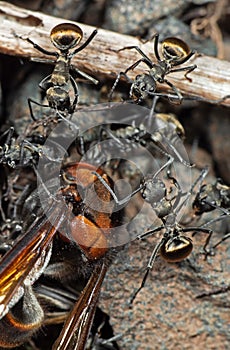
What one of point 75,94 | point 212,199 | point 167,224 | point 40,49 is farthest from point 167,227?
point 40,49

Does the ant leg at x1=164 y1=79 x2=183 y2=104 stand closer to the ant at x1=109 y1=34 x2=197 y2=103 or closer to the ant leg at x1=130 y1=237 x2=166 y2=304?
the ant at x1=109 y1=34 x2=197 y2=103

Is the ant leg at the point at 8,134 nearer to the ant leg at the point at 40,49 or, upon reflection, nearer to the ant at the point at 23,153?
the ant at the point at 23,153

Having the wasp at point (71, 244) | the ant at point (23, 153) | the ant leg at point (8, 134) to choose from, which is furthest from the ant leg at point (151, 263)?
→ the ant leg at point (8, 134)

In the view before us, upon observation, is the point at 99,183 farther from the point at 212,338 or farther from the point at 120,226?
the point at 212,338

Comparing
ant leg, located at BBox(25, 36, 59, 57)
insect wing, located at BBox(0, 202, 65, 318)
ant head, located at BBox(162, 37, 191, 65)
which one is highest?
ant leg, located at BBox(25, 36, 59, 57)

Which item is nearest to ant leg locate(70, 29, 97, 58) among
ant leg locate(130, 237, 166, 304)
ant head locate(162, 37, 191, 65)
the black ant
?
ant head locate(162, 37, 191, 65)

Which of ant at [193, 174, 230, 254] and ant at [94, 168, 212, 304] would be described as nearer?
ant at [94, 168, 212, 304]

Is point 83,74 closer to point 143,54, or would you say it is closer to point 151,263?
point 143,54
